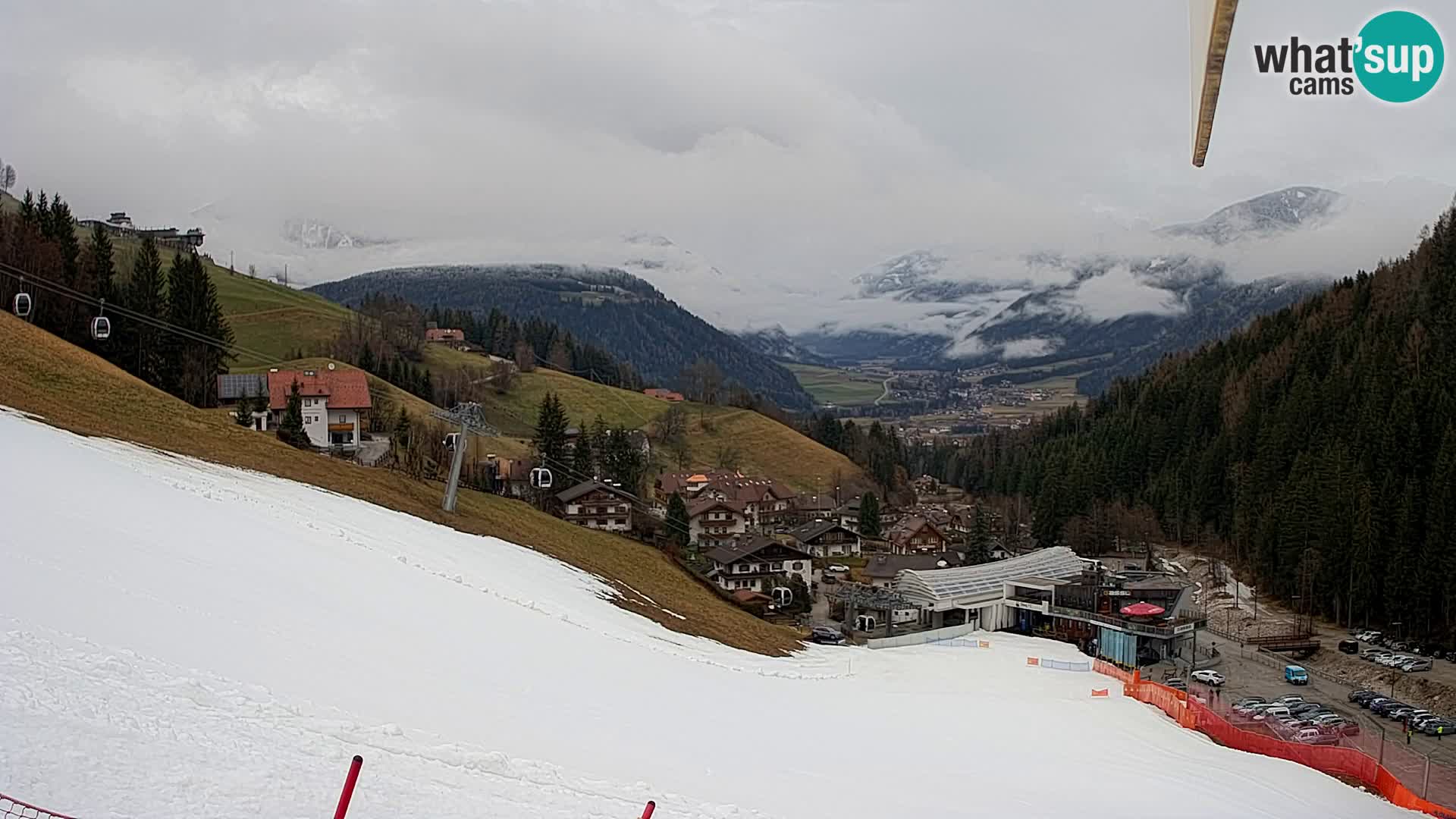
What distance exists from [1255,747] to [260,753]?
21.4 meters

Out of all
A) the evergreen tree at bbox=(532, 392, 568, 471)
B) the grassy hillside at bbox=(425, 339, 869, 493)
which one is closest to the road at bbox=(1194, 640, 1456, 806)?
the evergreen tree at bbox=(532, 392, 568, 471)

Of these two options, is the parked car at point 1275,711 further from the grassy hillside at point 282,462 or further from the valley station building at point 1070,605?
the grassy hillside at point 282,462

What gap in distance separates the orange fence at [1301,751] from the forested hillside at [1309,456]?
3556 cm

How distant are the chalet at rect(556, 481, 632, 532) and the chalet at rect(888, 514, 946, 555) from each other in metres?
25.3

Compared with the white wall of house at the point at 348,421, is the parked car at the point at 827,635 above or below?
below

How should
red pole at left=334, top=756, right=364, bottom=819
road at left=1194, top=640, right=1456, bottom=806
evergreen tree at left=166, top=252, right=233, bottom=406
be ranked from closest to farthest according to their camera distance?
red pole at left=334, top=756, right=364, bottom=819 < road at left=1194, top=640, right=1456, bottom=806 < evergreen tree at left=166, top=252, right=233, bottom=406

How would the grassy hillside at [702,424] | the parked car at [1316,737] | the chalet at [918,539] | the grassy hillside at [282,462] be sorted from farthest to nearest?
the grassy hillside at [702,424]
the chalet at [918,539]
the grassy hillside at [282,462]
the parked car at [1316,737]

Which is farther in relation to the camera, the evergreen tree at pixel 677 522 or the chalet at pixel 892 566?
the evergreen tree at pixel 677 522

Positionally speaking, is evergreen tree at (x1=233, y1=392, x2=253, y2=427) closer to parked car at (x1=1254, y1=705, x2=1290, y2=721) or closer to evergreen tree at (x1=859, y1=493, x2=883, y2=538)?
parked car at (x1=1254, y1=705, x2=1290, y2=721)

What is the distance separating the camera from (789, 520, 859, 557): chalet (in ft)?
265

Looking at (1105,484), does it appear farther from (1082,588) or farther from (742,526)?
(1082,588)

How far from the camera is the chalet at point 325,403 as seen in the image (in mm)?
60875

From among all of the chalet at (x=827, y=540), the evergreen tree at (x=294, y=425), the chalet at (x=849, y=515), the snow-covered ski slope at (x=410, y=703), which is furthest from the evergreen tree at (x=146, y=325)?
the chalet at (x=849, y=515)

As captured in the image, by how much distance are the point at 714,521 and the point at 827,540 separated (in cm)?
1074
